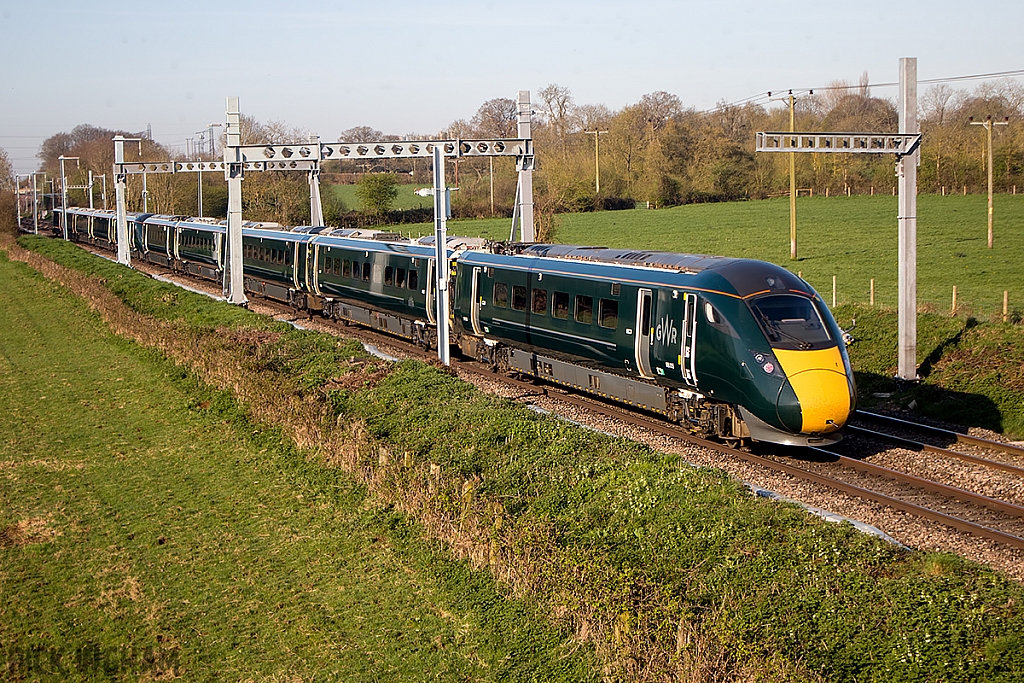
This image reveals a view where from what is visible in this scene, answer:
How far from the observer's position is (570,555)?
9258 millimetres

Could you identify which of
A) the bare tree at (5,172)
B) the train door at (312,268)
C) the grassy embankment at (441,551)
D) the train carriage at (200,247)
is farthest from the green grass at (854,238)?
the bare tree at (5,172)

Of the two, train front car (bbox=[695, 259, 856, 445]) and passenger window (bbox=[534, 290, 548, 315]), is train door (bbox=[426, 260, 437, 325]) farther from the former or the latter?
train front car (bbox=[695, 259, 856, 445])

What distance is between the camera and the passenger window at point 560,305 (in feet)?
61.5

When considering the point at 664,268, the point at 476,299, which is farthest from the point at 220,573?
the point at 476,299

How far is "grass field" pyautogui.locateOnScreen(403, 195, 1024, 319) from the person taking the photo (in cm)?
3372

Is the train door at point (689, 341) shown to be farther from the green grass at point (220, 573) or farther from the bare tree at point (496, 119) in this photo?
the bare tree at point (496, 119)

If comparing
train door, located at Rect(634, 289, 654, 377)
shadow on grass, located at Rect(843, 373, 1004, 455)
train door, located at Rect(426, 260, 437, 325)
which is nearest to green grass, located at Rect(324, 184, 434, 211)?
train door, located at Rect(426, 260, 437, 325)

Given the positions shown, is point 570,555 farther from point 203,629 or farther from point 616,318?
point 616,318

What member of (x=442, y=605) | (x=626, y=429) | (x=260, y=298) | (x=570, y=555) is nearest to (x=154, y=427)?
(x=626, y=429)

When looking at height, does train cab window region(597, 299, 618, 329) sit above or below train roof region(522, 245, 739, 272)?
below

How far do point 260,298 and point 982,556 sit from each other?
3291cm

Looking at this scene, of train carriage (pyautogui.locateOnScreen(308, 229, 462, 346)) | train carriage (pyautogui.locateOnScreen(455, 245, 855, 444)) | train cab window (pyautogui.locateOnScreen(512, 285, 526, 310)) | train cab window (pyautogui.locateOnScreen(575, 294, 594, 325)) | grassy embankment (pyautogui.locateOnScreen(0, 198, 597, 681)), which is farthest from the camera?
train carriage (pyautogui.locateOnScreen(308, 229, 462, 346))

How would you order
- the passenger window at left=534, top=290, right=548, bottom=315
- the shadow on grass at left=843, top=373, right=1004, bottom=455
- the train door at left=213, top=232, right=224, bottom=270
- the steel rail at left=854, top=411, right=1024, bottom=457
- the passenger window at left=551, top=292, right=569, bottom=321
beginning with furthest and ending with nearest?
the train door at left=213, top=232, right=224, bottom=270 < the passenger window at left=534, top=290, right=548, bottom=315 < the passenger window at left=551, top=292, right=569, bottom=321 < the shadow on grass at left=843, top=373, right=1004, bottom=455 < the steel rail at left=854, top=411, right=1024, bottom=457

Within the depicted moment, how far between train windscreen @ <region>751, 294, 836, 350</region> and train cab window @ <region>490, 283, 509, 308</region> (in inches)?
291
